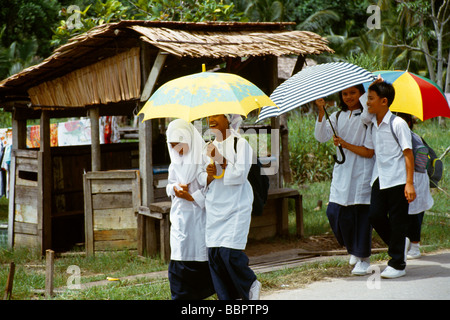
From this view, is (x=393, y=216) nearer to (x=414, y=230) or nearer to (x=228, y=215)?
(x=414, y=230)

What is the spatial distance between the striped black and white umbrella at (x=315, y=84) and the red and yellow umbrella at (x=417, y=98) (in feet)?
2.47

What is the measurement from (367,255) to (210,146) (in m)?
2.20

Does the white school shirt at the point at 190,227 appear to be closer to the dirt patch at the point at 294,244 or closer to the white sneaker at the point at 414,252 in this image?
the white sneaker at the point at 414,252

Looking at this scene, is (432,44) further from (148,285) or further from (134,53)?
(148,285)

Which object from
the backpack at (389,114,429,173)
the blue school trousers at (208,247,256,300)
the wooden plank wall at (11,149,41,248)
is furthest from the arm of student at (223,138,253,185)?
the wooden plank wall at (11,149,41,248)

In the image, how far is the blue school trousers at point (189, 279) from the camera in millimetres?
4613

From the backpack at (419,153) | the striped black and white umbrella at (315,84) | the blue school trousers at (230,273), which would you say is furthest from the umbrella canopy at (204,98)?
the backpack at (419,153)

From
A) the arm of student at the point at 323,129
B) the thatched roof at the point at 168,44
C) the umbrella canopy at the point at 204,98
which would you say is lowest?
the arm of student at the point at 323,129

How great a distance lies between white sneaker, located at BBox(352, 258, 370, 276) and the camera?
18.9ft

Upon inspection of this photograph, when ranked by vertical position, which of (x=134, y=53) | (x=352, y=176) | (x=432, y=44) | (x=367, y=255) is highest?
(x=432, y=44)

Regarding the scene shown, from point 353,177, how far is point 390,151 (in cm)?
53

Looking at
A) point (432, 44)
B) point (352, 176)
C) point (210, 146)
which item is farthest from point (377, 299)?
point (432, 44)

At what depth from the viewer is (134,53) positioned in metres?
7.82

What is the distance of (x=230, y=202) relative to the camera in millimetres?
4473
